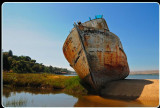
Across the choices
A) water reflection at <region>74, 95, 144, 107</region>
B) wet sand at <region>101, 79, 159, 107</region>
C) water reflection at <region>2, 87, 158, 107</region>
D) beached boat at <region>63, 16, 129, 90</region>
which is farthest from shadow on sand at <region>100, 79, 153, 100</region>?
water reflection at <region>74, 95, 144, 107</region>

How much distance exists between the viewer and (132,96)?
21.0ft

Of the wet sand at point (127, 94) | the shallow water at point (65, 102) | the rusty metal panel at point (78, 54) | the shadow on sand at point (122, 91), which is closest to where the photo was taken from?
the shallow water at point (65, 102)

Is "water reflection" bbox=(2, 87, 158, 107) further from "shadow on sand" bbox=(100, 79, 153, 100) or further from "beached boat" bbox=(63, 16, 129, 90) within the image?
"beached boat" bbox=(63, 16, 129, 90)

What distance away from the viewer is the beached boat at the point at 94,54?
7352mm

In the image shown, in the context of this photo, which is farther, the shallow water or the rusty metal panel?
the rusty metal panel

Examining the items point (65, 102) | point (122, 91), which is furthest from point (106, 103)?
point (122, 91)

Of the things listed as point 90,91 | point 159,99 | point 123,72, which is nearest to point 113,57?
Answer: point 123,72

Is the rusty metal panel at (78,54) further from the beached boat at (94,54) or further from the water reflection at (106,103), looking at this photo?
the water reflection at (106,103)

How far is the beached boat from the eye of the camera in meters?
7.35

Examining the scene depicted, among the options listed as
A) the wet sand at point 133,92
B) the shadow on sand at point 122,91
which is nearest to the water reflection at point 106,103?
the wet sand at point 133,92

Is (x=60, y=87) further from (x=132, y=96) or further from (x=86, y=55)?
(x=132, y=96)

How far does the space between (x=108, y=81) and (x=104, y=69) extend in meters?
0.90

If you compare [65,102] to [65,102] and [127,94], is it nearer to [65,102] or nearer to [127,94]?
[65,102]

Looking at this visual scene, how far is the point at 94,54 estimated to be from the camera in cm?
777
